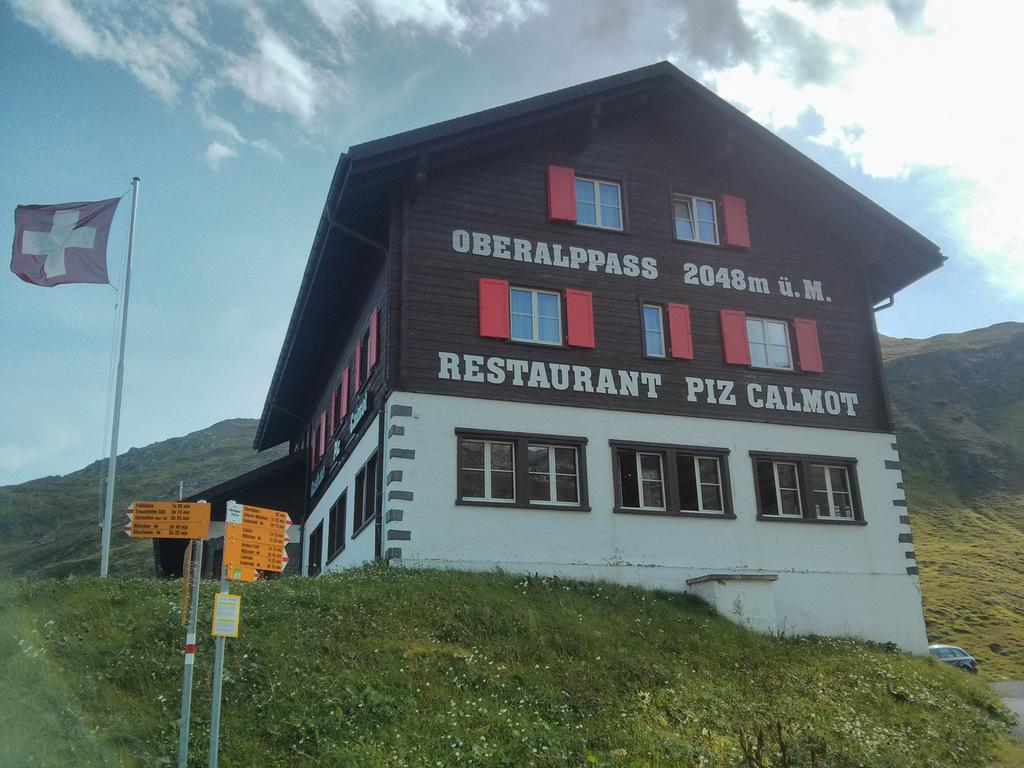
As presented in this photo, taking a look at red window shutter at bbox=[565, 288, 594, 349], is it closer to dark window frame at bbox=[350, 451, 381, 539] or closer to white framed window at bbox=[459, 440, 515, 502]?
white framed window at bbox=[459, 440, 515, 502]

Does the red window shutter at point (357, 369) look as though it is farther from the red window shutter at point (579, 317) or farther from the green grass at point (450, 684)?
the green grass at point (450, 684)

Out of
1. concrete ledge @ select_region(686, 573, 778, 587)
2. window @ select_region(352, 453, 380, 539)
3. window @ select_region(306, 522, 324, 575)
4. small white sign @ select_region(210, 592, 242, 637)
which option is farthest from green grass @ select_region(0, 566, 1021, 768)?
window @ select_region(306, 522, 324, 575)

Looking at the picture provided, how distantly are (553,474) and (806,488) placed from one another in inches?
241

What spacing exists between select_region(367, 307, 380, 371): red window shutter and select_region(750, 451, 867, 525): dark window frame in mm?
8586

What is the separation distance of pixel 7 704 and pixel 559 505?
1132cm

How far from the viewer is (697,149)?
25062mm

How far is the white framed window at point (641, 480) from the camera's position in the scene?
69.4 ft

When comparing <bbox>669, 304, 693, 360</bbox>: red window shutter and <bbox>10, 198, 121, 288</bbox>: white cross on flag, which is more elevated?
<bbox>10, 198, 121, 288</bbox>: white cross on flag

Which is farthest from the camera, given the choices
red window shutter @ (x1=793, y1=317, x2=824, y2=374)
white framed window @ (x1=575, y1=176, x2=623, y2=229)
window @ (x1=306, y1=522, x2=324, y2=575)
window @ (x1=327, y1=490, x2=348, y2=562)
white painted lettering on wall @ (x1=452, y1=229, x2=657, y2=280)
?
window @ (x1=306, y1=522, x2=324, y2=575)

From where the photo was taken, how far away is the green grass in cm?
1124

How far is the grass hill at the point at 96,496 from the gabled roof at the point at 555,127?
4443 centimetres

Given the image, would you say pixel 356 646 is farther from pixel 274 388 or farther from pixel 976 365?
pixel 976 365

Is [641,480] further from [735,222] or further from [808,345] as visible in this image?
[735,222]

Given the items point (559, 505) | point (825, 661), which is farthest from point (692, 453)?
point (825, 661)
